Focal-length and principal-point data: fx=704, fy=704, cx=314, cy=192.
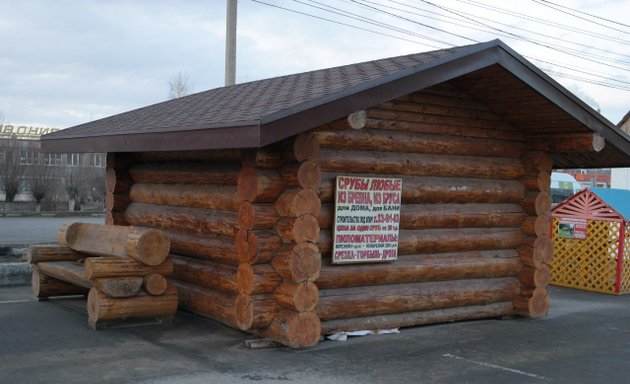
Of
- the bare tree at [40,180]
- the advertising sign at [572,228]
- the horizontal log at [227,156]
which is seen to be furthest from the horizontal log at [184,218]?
the bare tree at [40,180]

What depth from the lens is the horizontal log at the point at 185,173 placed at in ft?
29.9

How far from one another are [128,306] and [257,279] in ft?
5.67

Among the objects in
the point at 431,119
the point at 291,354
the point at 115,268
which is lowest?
the point at 291,354

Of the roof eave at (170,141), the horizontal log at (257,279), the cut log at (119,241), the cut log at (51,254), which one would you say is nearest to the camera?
the roof eave at (170,141)

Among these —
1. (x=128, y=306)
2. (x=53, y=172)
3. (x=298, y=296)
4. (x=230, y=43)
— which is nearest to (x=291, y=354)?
(x=298, y=296)

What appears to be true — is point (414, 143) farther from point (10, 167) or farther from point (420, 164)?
point (10, 167)

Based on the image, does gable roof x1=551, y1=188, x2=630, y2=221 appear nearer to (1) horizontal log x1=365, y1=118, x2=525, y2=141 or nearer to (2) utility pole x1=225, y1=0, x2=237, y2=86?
(1) horizontal log x1=365, y1=118, x2=525, y2=141

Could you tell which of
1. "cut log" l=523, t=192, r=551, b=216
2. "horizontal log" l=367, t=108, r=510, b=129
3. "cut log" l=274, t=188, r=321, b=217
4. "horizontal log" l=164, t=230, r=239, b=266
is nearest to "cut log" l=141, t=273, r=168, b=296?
"horizontal log" l=164, t=230, r=239, b=266

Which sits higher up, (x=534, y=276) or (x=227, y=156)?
(x=227, y=156)

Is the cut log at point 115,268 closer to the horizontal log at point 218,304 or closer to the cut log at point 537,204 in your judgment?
the horizontal log at point 218,304

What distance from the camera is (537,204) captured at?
10914mm

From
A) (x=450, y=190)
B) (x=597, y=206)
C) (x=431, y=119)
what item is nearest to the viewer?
(x=431, y=119)

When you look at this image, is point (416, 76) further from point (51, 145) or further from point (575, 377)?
point (51, 145)

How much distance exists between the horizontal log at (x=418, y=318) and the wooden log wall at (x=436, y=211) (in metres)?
0.02
